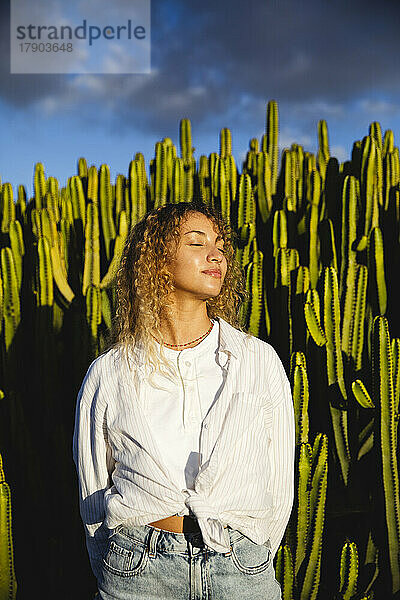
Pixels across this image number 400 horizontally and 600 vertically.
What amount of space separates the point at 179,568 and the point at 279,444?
1.22 ft

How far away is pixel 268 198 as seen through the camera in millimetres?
3650

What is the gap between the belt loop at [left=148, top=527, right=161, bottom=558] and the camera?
129 cm

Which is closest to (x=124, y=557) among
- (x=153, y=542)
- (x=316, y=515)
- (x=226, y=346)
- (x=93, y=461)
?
(x=153, y=542)

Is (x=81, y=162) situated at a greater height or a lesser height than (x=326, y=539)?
greater

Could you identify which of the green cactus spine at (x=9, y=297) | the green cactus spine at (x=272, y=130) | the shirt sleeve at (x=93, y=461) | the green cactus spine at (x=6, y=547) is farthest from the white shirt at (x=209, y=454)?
the green cactus spine at (x=272, y=130)

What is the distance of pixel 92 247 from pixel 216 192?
2.51 feet

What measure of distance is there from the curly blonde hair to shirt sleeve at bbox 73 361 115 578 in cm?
13

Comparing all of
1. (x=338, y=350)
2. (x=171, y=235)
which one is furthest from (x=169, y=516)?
(x=338, y=350)

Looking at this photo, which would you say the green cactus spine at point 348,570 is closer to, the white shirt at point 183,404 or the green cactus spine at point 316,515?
the green cactus spine at point 316,515

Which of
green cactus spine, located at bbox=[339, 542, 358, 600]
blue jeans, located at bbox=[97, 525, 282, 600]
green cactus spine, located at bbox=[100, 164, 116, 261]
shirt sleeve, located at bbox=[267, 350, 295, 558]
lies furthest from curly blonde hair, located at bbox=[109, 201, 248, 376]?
green cactus spine, located at bbox=[100, 164, 116, 261]

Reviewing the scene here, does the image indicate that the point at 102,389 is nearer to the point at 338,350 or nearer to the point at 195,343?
the point at 195,343

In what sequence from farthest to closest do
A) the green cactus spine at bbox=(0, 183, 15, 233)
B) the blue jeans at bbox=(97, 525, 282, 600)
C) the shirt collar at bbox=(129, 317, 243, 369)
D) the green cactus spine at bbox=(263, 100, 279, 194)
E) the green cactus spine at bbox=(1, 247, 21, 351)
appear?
the green cactus spine at bbox=(263, 100, 279, 194), the green cactus spine at bbox=(0, 183, 15, 233), the green cactus spine at bbox=(1, 247, 21, 351), the shirt collar at bbox=(129, 317, 243, 369), the blue jeans at bbox=(97, 525, 282, 600)

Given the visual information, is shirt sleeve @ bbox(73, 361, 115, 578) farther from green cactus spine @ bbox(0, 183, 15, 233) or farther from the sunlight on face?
green cactus spine @ bbox(0, 183, 15, 233)

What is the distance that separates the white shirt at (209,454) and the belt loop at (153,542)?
30 millimetres
